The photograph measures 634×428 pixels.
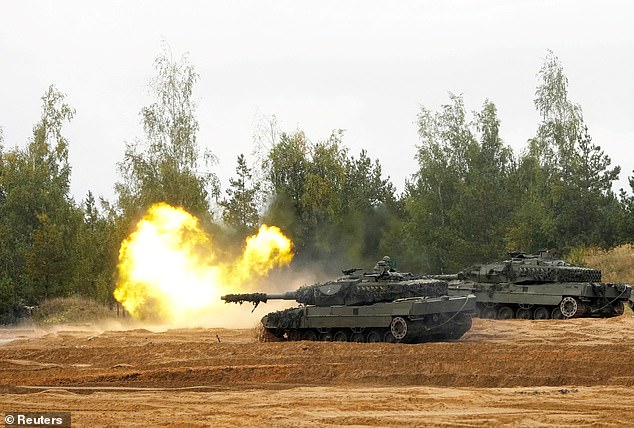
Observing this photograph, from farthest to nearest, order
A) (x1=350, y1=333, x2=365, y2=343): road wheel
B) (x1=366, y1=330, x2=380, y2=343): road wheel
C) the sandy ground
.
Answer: (x1=350, y1=333, x2=365, y2=343): road wheel → (x1=366, y1=330, x2=380, y2=343): road wheel → the sandy ground

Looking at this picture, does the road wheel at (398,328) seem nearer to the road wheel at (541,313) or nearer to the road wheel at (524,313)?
the road wheel at (541,313)

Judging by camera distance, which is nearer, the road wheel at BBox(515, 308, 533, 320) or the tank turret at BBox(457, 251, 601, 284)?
the tank turret at BBox(457, 251, 601, 284)

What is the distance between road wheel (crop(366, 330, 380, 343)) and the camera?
26.5m

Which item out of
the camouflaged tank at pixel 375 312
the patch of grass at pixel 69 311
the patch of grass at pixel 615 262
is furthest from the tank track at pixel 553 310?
the patch of grass at pixel 69 311

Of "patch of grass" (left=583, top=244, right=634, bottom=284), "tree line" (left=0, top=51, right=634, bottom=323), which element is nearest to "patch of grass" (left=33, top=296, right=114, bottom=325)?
"tree line" (left=0, top=51, right=634, bottom=323)

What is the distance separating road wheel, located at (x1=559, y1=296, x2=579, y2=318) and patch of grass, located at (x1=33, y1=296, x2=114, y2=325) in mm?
21822

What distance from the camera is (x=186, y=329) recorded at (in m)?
35.2

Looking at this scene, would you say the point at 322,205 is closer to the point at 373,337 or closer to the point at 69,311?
the point at 69,311

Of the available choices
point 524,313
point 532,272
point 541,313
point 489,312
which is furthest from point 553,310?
point 489,312

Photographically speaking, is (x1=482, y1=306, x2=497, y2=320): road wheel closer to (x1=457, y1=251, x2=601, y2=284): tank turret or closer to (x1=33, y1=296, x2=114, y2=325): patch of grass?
(x1=457, y1=251, x2=601, y2=284): tank turret

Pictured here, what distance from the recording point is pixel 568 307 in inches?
1325

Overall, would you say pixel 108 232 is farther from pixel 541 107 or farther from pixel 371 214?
pixel 541 107

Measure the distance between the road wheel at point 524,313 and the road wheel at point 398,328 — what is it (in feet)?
34.0

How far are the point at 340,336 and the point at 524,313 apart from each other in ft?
33.1
